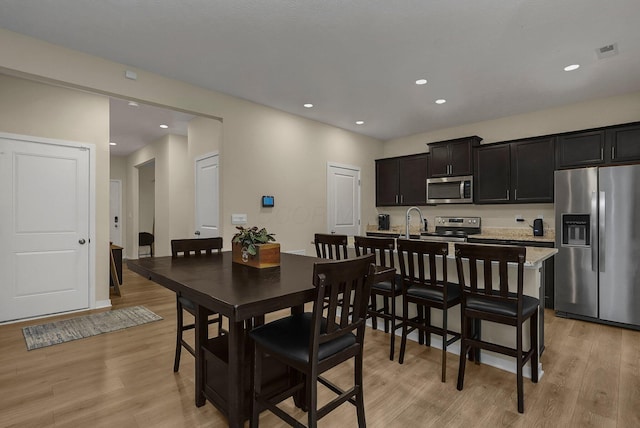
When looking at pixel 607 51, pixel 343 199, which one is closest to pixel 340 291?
pixel 607 51

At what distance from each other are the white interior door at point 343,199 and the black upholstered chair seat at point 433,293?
9.14 ft

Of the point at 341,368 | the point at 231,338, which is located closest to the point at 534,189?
the point at 341,368

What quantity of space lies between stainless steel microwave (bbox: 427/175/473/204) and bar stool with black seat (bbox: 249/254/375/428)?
155 inches

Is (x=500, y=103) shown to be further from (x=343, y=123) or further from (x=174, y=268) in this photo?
(x=174, y=268)

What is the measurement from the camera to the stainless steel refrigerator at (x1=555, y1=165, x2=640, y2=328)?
3.38 m

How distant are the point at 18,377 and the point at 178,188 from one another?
14.1 ft

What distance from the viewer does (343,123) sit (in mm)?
5168

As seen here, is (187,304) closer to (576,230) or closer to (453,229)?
(576,230)

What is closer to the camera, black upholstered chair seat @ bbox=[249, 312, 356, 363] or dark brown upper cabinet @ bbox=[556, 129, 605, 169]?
black upholstered chair seat @ bbox=[249, 312, 356, 363]

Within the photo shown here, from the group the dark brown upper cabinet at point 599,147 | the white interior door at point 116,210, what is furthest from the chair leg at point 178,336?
the white interior door at point 116,210

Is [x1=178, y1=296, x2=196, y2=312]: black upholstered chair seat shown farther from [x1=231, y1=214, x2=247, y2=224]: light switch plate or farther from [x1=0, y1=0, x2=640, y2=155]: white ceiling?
[x1=0, y1=0, x2=640, y2=155]: white ceiling

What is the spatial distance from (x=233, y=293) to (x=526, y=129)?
4967mm

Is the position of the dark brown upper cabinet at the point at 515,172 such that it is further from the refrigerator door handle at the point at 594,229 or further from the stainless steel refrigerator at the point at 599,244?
the refrigerator door handle at the point at 594,229

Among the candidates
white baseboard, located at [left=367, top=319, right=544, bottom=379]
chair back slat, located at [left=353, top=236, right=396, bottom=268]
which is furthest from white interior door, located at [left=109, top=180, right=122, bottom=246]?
white baseboard, located at [left=367, top=319, right=544, bottom=379]
